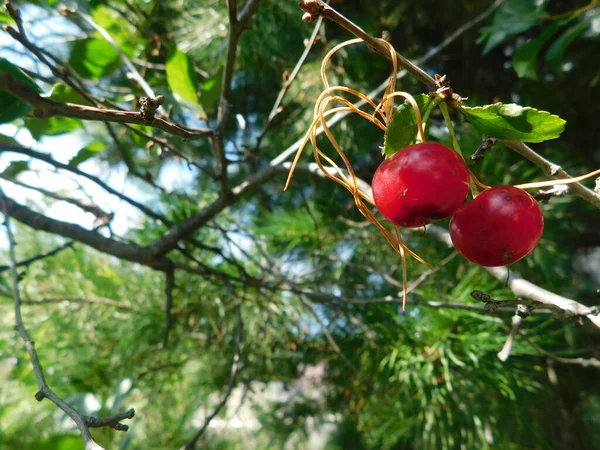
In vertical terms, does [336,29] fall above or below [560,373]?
above

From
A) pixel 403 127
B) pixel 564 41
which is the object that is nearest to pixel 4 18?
pixel 403 127

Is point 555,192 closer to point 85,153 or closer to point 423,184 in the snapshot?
point 423,184

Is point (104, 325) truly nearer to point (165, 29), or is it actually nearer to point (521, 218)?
point (165, 29)

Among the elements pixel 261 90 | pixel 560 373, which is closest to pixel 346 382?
pixel 560 373

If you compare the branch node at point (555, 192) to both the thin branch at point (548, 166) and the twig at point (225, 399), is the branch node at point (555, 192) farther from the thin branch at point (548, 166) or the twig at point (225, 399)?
the twig at point (225, 399)

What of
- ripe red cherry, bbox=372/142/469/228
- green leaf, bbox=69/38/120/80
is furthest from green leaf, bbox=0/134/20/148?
ripe red cherry, bbox=372/142/469/228

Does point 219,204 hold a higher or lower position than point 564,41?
lower
